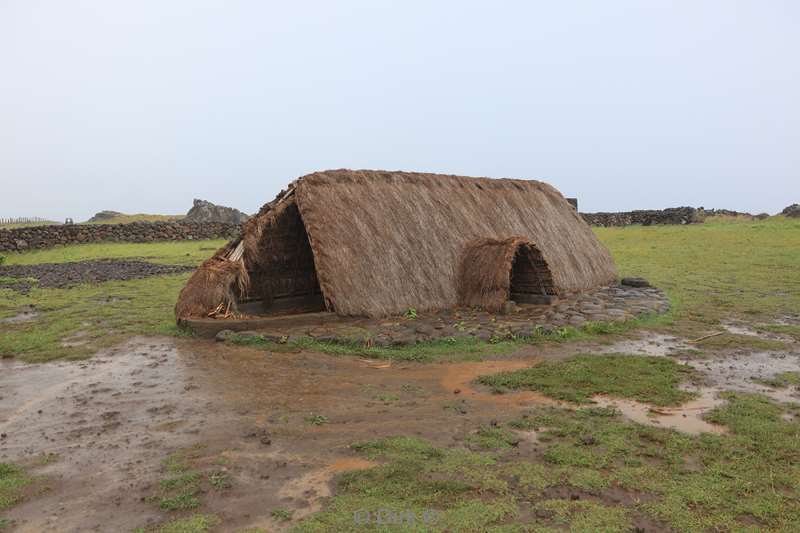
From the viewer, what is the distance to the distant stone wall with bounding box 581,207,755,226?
111 feet

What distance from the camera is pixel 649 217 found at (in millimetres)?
34750

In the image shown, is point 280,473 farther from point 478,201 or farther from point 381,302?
point 478,201

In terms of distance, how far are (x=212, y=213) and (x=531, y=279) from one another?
2858 cm

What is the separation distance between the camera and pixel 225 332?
900 centimetres

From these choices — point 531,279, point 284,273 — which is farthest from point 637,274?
point 284,273

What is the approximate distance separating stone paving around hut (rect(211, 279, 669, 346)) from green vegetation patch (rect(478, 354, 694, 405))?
68.2 inches

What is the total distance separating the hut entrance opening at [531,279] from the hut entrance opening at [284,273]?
427cm

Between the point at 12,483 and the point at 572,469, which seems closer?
the point at 12,483

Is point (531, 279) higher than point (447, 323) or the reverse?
higher

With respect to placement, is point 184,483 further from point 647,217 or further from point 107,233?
point 647,217

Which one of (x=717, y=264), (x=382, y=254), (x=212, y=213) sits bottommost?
(x=717, y=264)

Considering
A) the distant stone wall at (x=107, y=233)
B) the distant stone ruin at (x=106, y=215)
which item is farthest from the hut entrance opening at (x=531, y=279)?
the distant stone ruin at (x=106, y=215)

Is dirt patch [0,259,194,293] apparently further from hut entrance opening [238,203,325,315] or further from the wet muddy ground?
the wet muddy ground

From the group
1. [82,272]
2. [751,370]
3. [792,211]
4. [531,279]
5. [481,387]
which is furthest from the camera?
[792,211]
